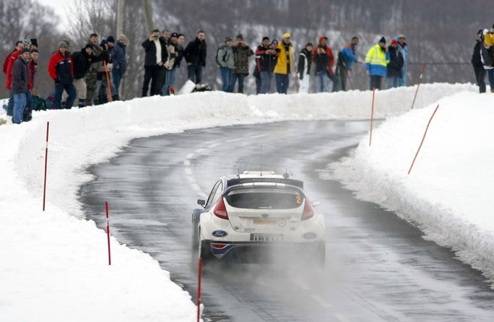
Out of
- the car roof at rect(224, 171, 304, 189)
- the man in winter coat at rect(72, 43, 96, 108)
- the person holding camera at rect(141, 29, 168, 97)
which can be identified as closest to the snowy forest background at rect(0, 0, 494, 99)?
the person holding camera at rect(141, 29, 168, 97)

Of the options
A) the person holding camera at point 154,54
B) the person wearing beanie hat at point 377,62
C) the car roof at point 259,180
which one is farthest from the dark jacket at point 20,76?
the person wearing beanie hat at point 377,62

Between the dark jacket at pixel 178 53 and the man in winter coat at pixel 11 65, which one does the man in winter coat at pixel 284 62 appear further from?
the man in winter coat at pixel 11 65

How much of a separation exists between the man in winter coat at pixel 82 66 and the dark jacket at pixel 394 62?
52.4 ft

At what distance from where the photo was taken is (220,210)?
16531 mm

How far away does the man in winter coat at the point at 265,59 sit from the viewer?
45188 mm

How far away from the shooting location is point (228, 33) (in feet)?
539

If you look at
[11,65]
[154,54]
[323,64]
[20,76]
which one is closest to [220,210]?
[20,76]

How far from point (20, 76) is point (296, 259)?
15001mm

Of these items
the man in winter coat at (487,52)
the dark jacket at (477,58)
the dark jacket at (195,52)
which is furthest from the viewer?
the dark jacket at (195,52)

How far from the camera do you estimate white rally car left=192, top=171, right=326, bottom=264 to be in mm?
16297

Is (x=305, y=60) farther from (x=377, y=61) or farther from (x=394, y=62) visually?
(x=394, y=62)

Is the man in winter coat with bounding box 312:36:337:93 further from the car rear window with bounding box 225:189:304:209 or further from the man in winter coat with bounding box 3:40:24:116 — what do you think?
the car rear window with bounding box 225:189:304:209

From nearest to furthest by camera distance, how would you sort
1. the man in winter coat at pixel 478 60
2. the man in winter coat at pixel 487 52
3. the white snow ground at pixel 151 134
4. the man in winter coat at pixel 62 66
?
the white snow ground at pixel 151 134 → the man in winter coat at pixel 62 66 → the man in winter coat at pixel 487 52 → the man in winter coat at pixel 478 60

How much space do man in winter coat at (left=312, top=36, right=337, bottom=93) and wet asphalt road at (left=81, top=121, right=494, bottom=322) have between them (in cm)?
1525
